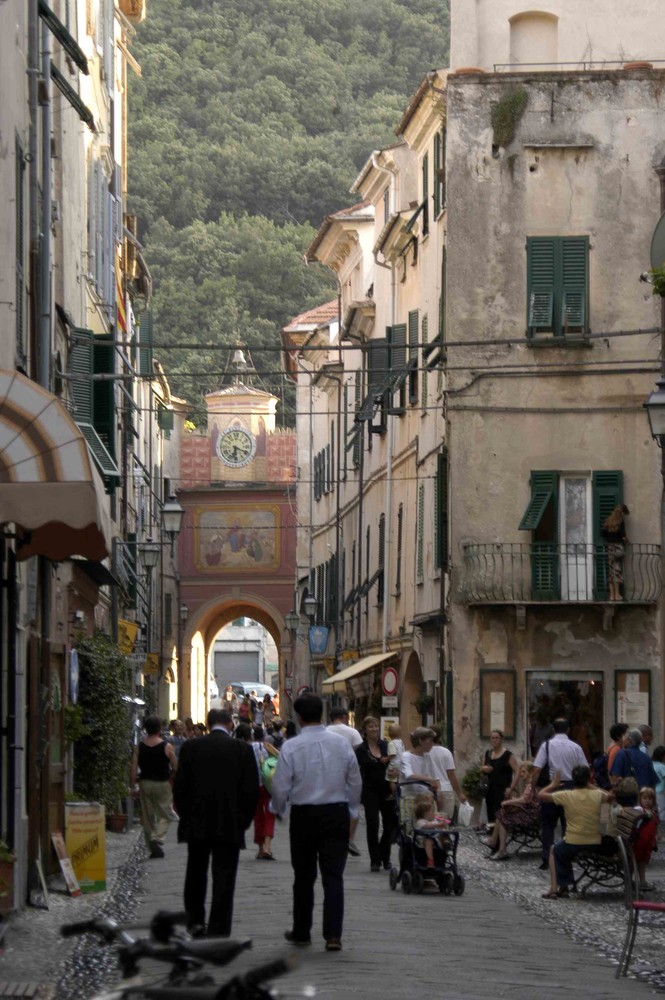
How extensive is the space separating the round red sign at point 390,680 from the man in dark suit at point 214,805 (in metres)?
20.7

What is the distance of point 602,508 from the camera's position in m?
29.6

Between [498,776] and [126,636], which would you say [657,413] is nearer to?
[498,776]

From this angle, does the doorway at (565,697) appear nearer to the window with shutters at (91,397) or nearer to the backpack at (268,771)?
the backpack at (268,771)

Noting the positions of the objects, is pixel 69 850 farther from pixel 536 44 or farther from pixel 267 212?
pixel 267 212

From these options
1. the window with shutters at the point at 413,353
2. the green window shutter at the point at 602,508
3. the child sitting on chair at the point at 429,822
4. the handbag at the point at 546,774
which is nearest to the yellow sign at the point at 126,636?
the window with shutters at the point at 413,353

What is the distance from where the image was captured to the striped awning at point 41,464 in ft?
39.3

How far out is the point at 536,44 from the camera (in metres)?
33.5

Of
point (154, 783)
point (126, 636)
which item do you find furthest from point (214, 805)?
point (126, 636)

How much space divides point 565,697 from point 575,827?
41.9 ft

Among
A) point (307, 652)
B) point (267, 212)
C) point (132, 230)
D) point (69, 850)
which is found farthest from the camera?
point (267, 212)

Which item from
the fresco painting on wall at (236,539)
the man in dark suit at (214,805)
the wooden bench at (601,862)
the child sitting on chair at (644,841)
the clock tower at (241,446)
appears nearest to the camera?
the man in dark suit at (214,805)

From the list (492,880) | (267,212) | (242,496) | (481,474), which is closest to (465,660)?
(481,474)

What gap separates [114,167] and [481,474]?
884 centimetres

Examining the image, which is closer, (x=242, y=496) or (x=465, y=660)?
(x=465, y=660)
